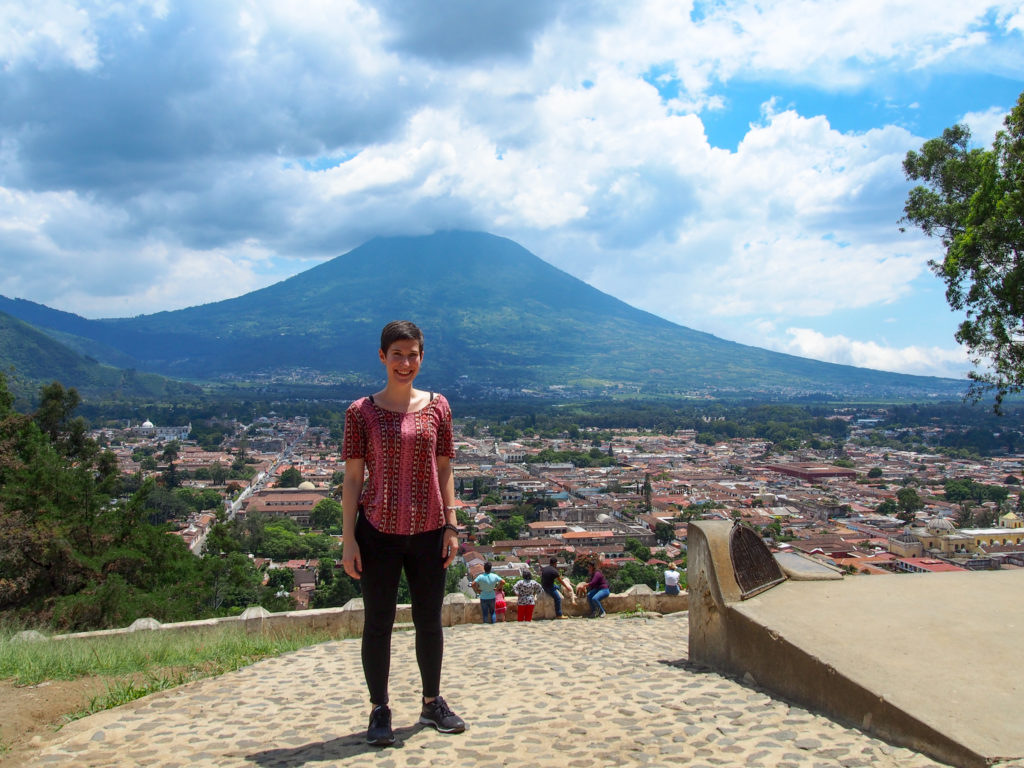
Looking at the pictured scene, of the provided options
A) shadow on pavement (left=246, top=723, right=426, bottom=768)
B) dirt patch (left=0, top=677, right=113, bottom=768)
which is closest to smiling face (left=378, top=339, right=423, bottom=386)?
shadow on pavement (left=246, top=723, right=426, bottom=768)

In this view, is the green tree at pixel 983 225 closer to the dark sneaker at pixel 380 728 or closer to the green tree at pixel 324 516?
the dark sneaker at pixel 380 728

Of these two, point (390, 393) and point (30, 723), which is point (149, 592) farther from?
point (390, 393)

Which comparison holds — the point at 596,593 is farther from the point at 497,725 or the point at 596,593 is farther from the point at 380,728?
the point at 380,728

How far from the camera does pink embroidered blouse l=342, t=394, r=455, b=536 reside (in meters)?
2.75

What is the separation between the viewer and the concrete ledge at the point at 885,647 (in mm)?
2654

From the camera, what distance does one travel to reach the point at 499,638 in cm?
537

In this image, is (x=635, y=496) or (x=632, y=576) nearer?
(x=632, y=576)

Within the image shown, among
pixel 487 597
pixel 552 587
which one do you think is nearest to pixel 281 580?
pixel 552 587

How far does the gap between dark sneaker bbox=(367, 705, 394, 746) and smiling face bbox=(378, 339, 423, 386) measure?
47.8 inches

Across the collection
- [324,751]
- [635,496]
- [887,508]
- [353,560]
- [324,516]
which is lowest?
[324,516]

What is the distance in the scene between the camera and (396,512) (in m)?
2.74

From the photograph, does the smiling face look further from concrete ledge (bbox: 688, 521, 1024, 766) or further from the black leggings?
concrete ledge (bbox: 688, 521, 1024, 766)

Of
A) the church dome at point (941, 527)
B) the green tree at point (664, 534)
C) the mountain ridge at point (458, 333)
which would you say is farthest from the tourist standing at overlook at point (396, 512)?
the mountain ridge at point (458, 333)

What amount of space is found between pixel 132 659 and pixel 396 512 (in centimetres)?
273
